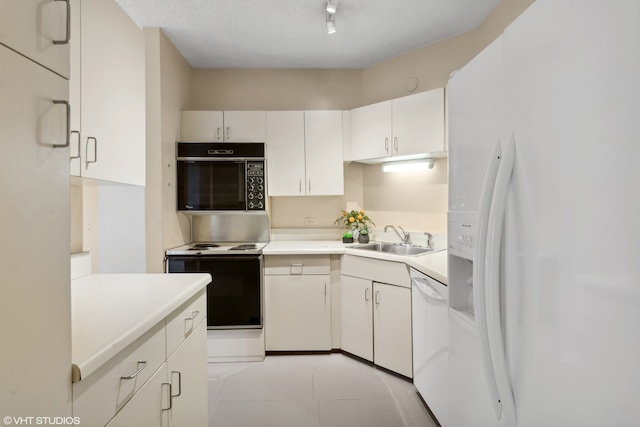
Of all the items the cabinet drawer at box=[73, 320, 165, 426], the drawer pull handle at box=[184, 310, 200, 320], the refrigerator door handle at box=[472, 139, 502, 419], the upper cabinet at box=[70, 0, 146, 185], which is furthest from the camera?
the drawer pull handle at box=[184, 310, 200, 320]

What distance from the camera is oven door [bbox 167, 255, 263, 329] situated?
101 inches

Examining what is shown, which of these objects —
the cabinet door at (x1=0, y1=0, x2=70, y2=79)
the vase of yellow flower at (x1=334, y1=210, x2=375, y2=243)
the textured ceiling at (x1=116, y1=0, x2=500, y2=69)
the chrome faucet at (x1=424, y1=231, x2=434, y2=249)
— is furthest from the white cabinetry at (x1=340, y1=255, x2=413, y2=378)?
the cabinet door at (x1=0, y1=0, x2=70, y2=79)

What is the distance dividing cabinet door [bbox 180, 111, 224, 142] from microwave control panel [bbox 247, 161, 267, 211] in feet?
1.46

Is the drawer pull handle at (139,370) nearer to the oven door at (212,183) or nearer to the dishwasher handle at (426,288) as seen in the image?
the dishwasher handle at (426,288)

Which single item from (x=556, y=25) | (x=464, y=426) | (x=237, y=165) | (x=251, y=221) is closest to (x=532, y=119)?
(x=556, y=25)

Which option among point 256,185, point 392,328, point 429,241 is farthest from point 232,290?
point 429,241

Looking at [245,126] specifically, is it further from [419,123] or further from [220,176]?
[419,123]

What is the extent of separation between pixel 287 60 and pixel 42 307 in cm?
294

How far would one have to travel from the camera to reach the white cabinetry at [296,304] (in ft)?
8.79

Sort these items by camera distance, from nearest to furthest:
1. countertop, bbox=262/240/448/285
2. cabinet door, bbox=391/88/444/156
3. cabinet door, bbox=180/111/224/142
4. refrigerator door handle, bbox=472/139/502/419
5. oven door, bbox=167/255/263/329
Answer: refrigerator door handle, bbox=472/139/502/419, countertop, bbox=262/240/448/285, cabinet door, bbox=391/88/444/156, oven door, bbox=167/255/263/329, cabinet door, bbox=180/111/224/142

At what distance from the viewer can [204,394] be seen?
60.1 inches

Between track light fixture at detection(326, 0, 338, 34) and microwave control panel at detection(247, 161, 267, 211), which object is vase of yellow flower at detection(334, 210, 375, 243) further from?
track light fixture at detection(326, 0, 338, 34)

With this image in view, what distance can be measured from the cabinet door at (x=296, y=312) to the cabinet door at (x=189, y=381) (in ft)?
3.72

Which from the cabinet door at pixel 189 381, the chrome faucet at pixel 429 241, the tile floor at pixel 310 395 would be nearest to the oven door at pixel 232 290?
the tile floor at pixel 310 395
